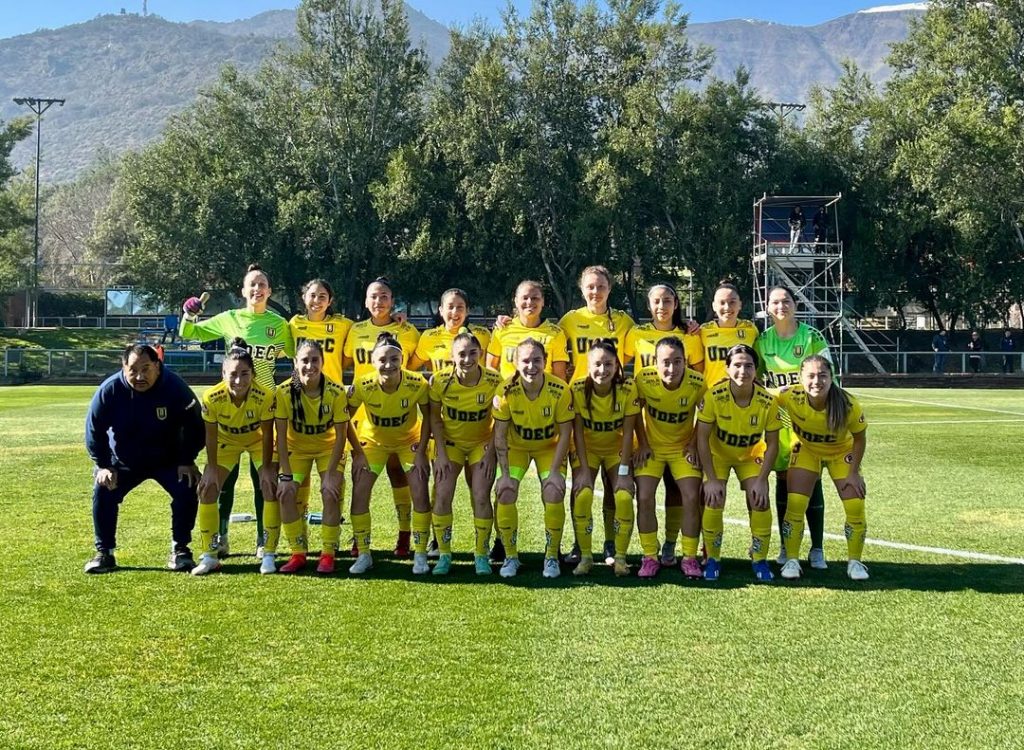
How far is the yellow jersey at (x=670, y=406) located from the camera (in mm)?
5711

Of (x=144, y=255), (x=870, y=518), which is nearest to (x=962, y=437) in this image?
(x=870, y=518)

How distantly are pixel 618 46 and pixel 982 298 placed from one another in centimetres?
1760

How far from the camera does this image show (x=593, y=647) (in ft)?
13.9

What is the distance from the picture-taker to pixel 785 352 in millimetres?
6180

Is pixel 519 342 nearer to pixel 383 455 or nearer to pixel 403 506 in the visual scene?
pixel 383 455

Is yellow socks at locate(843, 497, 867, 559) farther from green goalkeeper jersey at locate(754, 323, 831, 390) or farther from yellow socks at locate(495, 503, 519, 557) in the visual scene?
yellow socks at locate(495, 503, 519, 557)

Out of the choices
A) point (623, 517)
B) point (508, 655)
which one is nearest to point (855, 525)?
point (623, 517)

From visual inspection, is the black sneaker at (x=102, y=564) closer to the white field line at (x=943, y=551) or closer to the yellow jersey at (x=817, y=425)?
the yellow jersey at (x=817, y=425)

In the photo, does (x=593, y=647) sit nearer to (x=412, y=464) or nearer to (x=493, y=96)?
(x=412, y=464)

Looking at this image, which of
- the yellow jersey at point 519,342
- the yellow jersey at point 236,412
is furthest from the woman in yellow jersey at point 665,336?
the yellow jersey at point 236,412

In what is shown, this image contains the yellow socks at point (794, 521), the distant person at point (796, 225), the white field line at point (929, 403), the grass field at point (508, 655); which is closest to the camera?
the grass field at point (508, 655)

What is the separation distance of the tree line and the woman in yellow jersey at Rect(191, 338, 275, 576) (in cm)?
2913

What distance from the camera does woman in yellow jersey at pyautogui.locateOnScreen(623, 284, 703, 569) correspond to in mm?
6094

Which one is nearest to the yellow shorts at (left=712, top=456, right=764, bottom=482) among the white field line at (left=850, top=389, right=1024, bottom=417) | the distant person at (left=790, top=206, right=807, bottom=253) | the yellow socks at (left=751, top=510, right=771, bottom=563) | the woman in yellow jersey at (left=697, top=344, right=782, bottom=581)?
the woman in yellow jersey at (left=697, top=344, right=782, bottom=581)
